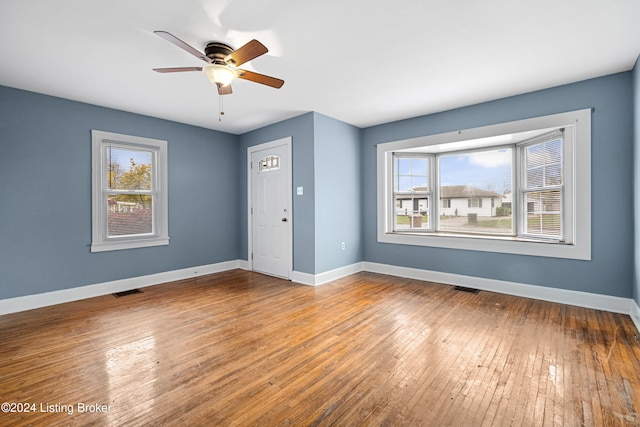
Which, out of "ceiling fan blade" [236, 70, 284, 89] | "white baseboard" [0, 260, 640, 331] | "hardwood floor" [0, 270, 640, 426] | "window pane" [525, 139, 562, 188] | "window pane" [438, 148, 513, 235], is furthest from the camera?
"window pane" [438, 148, 513, 235]

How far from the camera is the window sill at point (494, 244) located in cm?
346

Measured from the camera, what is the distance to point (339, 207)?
487cm

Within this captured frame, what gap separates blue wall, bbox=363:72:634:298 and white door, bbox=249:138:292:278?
275 cm

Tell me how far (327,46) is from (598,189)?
337 cm

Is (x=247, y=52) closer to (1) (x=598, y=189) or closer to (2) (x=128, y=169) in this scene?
(2) (x=128, y=169)

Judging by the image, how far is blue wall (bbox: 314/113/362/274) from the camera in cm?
449

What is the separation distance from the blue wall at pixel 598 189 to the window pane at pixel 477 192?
2.33 ft

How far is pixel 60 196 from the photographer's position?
3.75 metres

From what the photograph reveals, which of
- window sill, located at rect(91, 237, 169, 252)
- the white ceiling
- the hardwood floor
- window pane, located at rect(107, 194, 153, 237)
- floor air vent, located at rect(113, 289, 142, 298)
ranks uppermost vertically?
the white ceiling

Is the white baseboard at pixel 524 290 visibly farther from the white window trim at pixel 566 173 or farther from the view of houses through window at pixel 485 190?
the view of houses through window at pixel 485 190

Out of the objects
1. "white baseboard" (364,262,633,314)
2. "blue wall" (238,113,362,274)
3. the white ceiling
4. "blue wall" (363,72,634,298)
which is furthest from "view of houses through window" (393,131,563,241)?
the white ceiling

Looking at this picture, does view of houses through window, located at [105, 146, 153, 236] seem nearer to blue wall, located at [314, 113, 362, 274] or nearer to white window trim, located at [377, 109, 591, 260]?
blue wall, located at [314, 113, 362, 274]

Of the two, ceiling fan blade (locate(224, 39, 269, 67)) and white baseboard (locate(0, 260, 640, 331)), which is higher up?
ceiling fan blade (locate(224, 39, 269, 67))

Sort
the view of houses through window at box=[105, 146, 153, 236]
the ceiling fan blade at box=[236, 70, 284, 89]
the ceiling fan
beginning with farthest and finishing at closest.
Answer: the view of houses through window at box=[105, 146, 153, 236], the ceiling fan blade at box=[236, 70, 284, 89], the ceiling fan
